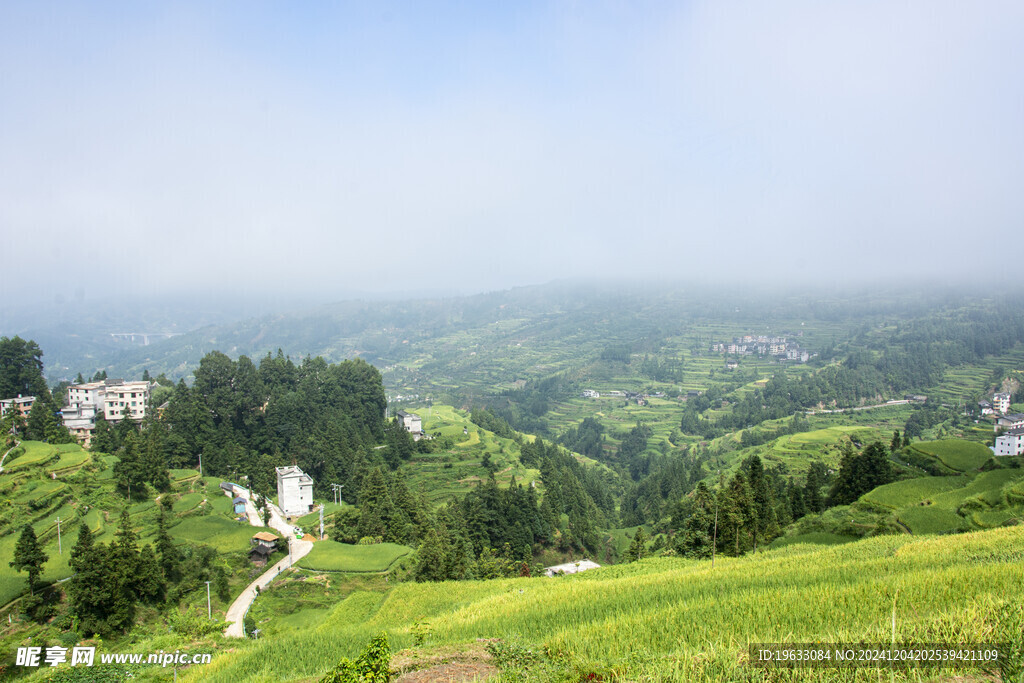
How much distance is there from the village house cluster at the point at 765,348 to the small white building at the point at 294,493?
114578 millimetres

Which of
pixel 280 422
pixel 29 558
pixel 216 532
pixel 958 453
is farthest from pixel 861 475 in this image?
pixel 280 422

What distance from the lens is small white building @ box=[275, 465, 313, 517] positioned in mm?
35750

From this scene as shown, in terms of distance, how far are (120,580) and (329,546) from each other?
10756 mm

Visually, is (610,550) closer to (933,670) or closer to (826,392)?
(933,670)

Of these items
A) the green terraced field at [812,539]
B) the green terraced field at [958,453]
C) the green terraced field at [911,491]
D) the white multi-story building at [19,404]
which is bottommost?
the green terraced field at [958,453]

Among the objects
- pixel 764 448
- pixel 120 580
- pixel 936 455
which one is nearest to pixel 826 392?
pixel 764 448

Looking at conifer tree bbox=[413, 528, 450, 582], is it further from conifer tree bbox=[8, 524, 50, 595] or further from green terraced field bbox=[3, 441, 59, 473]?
green terraced field bbox=[3, 441, 59, 473]

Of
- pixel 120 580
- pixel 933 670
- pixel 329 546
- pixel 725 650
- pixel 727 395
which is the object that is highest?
pixel 933 670

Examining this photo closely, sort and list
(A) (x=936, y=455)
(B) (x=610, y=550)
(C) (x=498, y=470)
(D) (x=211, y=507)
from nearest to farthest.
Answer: (D) (x=211, y=507) → (A) (x=936, y=455) → (B) (x=610, y=550) → (C) (x=498, y=470)

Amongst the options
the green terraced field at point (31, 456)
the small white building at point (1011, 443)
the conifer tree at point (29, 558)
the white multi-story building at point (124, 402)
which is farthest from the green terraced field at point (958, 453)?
the white multi-story building at point (124, 402)

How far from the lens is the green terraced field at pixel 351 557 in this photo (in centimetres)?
2608

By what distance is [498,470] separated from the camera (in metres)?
49.4

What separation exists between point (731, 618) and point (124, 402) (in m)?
48.6

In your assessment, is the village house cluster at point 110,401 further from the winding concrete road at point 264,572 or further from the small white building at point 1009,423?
the small white building at point 1009,423
